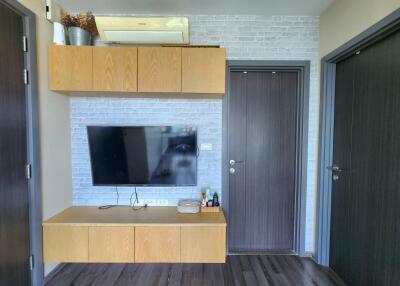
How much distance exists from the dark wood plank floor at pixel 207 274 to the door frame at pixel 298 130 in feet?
1.12

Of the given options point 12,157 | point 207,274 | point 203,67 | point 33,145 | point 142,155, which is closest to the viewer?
point 12,157

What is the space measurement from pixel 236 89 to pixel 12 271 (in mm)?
2644

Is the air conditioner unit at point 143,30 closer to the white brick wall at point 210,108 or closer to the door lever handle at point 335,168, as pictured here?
the white brick wall at point 210,108

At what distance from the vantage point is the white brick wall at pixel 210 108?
2.62 m

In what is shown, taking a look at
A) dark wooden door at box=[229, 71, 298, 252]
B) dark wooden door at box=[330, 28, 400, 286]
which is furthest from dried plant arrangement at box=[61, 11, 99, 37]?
dark wooden door at box=[330, 28, 400, 286]

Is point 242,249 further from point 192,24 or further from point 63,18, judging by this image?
point 63,18

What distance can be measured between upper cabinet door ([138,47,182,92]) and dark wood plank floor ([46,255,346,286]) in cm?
184

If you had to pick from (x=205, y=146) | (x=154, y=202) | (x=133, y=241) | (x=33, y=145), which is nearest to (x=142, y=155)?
(x=154, y=202)

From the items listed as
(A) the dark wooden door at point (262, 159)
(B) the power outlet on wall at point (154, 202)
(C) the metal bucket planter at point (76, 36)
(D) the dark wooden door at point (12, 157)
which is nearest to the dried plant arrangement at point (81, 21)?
(C) the metal bucket planter at point (76, 36)

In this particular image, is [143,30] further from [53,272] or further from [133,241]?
[53,272]

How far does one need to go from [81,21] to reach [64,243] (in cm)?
219

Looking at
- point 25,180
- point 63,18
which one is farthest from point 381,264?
point 63,18

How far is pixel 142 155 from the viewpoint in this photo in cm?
247

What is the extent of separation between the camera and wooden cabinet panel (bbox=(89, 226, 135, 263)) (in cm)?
217
